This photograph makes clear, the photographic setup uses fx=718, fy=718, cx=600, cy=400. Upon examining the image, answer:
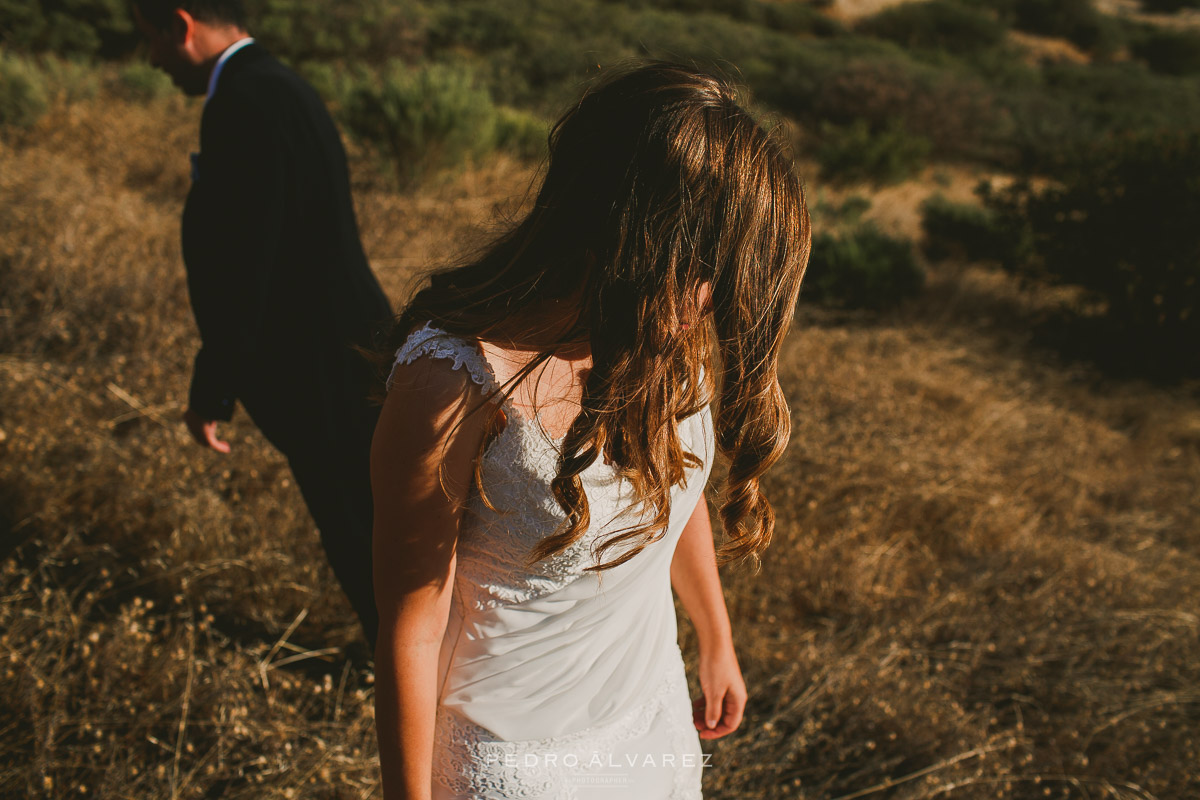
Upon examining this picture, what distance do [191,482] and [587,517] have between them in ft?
7.76

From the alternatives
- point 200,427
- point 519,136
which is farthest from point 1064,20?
point 200,427

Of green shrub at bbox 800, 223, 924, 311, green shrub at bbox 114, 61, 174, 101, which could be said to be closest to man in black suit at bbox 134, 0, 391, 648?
green shrub at bbox 800, 223, 924, 311

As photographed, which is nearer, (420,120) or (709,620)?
(709,620)

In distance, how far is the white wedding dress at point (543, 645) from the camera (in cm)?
97

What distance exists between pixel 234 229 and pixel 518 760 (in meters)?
1.34

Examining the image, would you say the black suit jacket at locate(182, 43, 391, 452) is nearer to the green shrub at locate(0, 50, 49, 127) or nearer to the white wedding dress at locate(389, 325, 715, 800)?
the white wedding dress at locate(389, 325, 715, 800)

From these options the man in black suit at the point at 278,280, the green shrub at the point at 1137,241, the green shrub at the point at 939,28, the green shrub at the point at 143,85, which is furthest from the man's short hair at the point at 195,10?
the green shrub at the point at 939,28

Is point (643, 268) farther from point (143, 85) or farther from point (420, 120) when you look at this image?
point (143, 85)

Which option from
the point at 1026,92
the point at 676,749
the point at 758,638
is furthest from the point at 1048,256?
the point at 1026,92

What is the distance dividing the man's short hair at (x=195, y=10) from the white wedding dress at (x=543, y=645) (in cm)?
140

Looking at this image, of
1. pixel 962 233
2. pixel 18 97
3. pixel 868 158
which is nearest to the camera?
pixel 18 97

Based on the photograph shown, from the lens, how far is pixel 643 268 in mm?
902

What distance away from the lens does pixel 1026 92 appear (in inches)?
590

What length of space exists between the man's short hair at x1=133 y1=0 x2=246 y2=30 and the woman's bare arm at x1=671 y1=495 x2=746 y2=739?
5.62 ft
